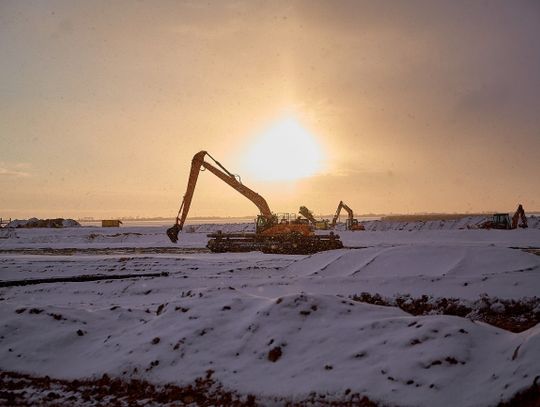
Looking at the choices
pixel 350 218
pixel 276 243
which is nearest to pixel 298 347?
pixel 276 243

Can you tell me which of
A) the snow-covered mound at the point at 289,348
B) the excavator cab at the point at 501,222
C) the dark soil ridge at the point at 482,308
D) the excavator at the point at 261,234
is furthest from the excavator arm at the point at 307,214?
the snow-covered mound at the point at 289,348

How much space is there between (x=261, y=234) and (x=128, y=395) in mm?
22250

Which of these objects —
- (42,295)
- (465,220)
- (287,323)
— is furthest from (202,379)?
(465,220)

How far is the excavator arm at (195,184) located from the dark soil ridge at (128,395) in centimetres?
2173

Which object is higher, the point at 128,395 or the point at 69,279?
the point at 69,279

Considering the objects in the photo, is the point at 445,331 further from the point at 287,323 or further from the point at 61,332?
the point at 61,332

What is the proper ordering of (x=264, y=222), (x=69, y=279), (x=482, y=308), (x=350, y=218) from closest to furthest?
(x=482, y=308)
(x=69, y=279)
(x=264, y=222)
(x=350, y=218)

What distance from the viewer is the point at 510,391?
13.5 feet

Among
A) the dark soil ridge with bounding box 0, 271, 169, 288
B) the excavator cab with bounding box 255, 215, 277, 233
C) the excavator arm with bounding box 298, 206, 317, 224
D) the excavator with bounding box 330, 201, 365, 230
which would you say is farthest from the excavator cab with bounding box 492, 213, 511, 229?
the dark soil ridge with bounding box 0, 271, 169, 288

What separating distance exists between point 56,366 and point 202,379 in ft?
7.83

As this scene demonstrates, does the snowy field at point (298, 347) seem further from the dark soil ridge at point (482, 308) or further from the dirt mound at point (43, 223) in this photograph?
the dirt mound at point (43, 223)

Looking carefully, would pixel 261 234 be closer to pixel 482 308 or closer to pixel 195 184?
pixel 195 184

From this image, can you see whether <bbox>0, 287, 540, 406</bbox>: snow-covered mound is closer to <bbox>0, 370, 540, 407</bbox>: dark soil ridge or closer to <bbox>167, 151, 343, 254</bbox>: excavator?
<bbox>0, 370, 540, 407</bbox>: dark soil ridge

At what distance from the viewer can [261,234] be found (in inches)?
1082
